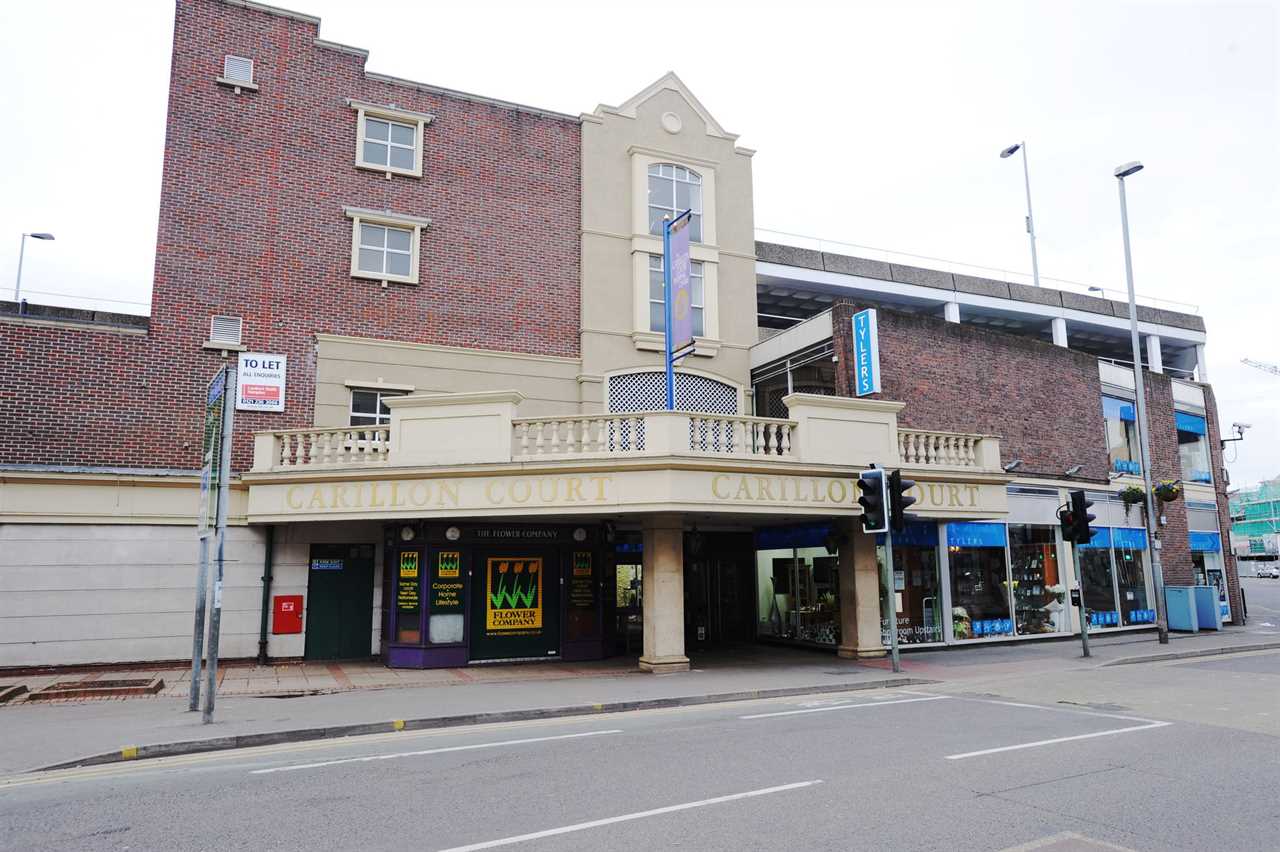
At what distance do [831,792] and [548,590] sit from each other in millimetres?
11279

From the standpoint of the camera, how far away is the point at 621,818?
6262mm

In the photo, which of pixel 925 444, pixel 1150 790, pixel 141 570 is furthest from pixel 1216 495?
pixel 141 570

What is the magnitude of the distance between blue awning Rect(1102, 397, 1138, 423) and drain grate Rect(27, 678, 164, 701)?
2422 cm

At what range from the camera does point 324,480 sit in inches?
630

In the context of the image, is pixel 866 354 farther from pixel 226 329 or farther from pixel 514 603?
pixel 226 329

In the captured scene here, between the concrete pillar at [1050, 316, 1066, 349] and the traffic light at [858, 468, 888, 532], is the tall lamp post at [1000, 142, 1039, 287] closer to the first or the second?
the concrete pillar at [1050, 316, 1066, 349]

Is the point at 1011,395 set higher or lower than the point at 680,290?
lower

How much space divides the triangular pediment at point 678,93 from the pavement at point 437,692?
44.8ft

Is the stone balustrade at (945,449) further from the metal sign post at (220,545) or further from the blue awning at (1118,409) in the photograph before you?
the metal sign post at (220,545)

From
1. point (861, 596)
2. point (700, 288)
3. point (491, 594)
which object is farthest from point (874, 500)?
point (700, 288)

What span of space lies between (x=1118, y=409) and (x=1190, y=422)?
464cm

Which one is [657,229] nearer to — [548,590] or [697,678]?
[548,590]

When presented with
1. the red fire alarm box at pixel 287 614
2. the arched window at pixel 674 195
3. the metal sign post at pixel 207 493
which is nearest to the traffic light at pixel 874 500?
the arched window at pixel 674 195

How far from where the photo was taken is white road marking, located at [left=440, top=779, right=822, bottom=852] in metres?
5.71
